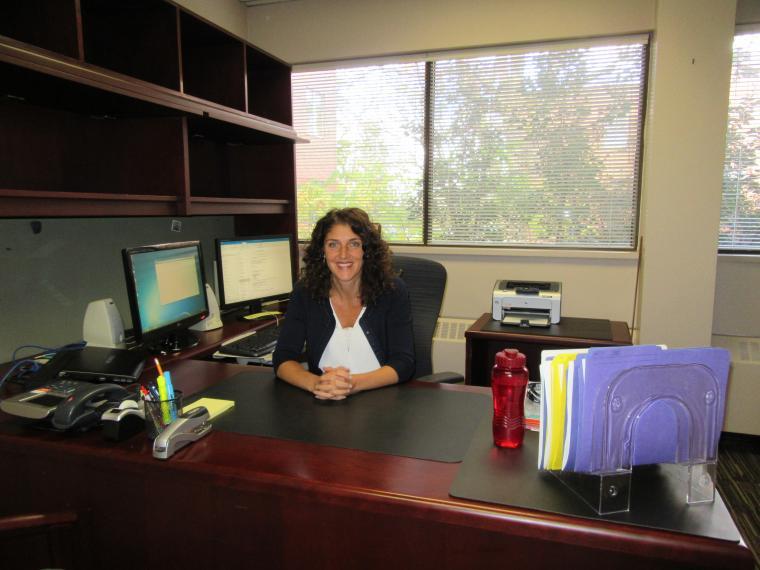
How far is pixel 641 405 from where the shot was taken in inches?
34.8

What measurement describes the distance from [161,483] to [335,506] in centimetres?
39

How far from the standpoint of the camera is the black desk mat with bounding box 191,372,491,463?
44.9 inches

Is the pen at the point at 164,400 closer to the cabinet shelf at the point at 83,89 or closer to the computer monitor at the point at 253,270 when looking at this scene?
the cabinet shelf at the point at 83,89

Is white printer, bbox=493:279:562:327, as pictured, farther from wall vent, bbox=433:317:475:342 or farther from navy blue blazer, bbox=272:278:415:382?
navy blue blazer, bbox=272:278:415:382

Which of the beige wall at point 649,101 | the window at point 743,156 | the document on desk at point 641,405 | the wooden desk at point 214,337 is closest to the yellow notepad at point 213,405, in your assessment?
the wooden desk at point 214,337

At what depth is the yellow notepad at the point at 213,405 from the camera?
4.29 feet

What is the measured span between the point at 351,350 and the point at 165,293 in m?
0.75

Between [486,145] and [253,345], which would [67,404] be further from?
[486,145]

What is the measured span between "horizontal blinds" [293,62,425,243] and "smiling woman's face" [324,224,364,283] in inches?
64.0

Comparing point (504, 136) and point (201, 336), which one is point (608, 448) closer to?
point (201, 336)

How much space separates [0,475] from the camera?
121 cm

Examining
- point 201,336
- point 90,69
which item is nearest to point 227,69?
→ point 90,69

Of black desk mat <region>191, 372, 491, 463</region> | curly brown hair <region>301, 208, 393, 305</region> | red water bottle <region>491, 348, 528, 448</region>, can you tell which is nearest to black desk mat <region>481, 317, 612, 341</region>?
curly brown hair <region>301, 208, 393, 305</region>

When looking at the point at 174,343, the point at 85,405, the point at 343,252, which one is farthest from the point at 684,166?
the point at 85,405
